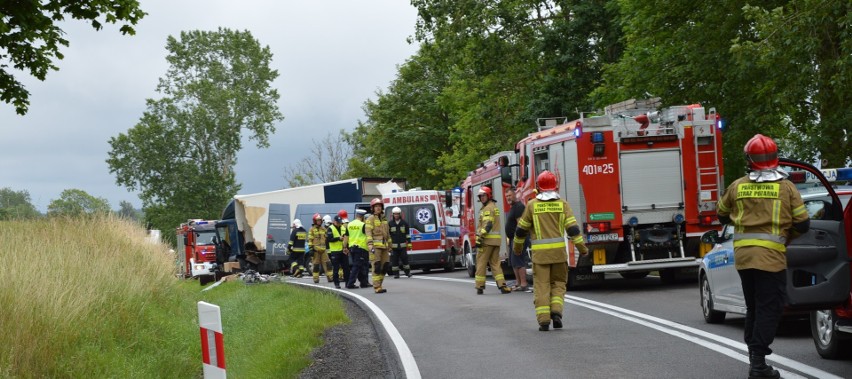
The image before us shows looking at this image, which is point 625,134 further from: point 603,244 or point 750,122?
point 750,122

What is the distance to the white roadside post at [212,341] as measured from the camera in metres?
7.47

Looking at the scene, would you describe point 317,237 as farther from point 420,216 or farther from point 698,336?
point 698,336

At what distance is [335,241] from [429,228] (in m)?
9.79

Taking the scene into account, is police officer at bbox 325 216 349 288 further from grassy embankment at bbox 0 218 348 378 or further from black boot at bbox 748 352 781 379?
black boot at bbox 748 352 781 379

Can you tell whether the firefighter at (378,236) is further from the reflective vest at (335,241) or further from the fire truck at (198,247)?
the fire truck at (198,247)

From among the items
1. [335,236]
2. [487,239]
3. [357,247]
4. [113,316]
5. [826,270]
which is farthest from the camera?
[335,236]

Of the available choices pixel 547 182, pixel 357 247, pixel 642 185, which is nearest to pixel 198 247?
pixel 357 247

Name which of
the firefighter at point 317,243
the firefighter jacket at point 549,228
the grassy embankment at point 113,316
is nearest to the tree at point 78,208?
the grassy embankment at point 113,316

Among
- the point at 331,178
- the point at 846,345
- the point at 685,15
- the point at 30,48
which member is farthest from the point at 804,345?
the point at 331,178

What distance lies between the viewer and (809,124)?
24422 millimetres

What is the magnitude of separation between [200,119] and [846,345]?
68088 mm

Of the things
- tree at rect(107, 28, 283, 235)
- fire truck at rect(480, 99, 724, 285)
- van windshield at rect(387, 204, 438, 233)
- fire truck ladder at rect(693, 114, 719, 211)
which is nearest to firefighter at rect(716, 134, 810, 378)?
fire truck at rect(480, 99, 724, 285)

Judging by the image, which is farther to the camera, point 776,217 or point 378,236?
point 378,236

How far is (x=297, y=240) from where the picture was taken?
30031 millimetres
